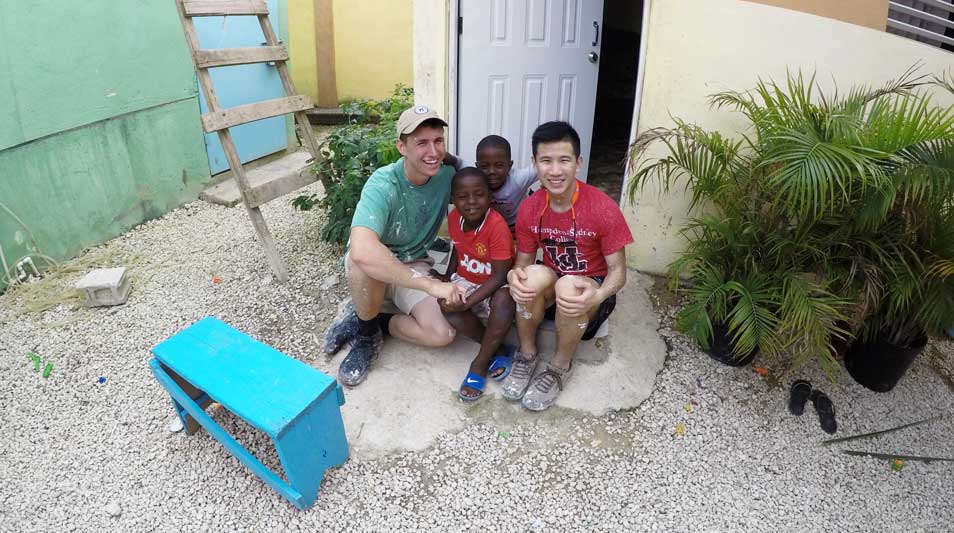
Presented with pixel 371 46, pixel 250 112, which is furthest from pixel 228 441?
pixel 371 46

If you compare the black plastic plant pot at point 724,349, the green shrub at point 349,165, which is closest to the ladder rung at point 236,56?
the green shrub at point 349,165

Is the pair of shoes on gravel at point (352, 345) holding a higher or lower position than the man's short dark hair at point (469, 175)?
lower

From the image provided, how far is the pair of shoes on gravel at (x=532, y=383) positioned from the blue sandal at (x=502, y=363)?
0.05 metres

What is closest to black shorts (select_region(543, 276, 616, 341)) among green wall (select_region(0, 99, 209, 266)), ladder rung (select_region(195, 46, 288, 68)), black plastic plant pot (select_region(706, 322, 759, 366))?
black plastic plant pot (select_region(706, 322, 759, 366))

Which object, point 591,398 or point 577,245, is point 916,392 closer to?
point 591,398

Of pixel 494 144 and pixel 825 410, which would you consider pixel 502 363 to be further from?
pixel 825 410

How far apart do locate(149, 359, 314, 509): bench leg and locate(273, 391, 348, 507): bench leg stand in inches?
1.5

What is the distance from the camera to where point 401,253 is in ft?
9.93

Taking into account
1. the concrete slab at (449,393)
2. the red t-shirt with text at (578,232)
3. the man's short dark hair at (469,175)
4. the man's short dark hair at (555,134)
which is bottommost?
the concrete slab at (449,393)

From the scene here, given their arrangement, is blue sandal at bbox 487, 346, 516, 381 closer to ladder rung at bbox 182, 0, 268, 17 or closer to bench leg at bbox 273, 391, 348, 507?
bench leg at bbox 273, 391, 348, 507

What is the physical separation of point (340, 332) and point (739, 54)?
260 centimetres

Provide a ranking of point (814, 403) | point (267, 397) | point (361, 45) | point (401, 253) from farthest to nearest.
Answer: point (361, 45) → point (401, 253) → point (814, 403) → point (267, 397)

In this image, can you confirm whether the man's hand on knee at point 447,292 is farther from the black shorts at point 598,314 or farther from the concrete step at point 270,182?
the concrete step at point 270,182

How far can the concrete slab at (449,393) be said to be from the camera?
8.60 feet
